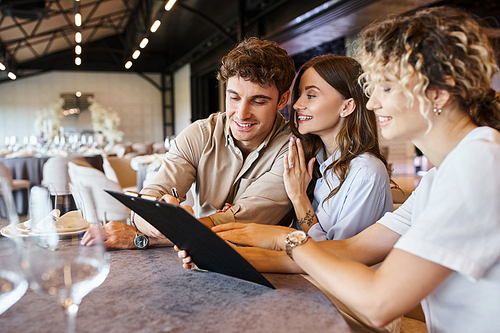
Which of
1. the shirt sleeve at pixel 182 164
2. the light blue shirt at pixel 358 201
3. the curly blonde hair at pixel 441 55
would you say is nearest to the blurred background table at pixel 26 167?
the shirt sleeve at pixel 182 164

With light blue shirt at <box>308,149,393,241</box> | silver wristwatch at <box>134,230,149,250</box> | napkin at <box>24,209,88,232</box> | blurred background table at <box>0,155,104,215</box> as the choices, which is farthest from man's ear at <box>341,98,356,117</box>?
blurred background table at <box>0,155,104,215</box>

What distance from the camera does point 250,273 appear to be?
2.77 feet

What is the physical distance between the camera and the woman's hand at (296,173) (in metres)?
1.66

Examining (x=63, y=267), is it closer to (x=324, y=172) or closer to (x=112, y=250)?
(x=112, y=250)

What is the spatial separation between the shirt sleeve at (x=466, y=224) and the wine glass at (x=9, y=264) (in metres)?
0.72

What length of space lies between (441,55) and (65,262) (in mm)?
828

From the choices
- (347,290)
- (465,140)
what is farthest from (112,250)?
(465,140)

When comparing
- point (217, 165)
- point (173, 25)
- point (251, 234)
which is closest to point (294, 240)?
point (251, 234)

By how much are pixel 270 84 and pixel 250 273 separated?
117cm

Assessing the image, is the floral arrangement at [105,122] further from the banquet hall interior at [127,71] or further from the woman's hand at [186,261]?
the woman's hand at [186,261]

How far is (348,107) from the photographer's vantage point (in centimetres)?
170

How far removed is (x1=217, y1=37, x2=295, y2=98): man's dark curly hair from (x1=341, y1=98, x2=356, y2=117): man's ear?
1.16ft

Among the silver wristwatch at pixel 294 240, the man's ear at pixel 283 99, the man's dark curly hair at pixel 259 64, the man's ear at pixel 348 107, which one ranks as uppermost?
the man's dark curly hair at pixel 259 64

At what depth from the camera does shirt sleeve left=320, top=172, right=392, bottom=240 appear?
1.48 metres
